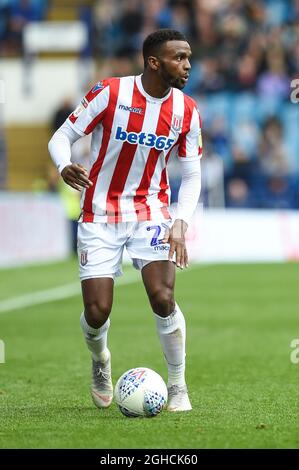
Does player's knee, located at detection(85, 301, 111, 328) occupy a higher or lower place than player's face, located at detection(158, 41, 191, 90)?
lower

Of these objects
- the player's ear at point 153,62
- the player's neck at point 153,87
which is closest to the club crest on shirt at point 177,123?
the player's neck at point 153,87

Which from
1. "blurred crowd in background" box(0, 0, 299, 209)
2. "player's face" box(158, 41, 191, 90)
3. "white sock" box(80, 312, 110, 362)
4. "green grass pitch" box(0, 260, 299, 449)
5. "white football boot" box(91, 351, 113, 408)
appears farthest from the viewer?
"blurred crowd in background" box(0, 0, 299, 209)

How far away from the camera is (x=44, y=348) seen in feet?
36.9

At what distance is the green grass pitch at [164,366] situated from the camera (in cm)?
646

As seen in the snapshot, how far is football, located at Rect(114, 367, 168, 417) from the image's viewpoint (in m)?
7.10

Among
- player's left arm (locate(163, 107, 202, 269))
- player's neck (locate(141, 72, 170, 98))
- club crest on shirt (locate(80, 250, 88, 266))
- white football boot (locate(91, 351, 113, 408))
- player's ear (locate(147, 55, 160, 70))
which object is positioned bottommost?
white football boot (locate(91, 351, 113, 408))

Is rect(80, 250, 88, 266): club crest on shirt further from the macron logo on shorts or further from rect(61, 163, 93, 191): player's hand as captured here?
the macron logo on shorts

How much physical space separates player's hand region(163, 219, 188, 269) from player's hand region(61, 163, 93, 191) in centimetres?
64

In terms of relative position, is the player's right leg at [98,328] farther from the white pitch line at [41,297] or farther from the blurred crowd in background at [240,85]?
the blurred crowd in background at [240,85]

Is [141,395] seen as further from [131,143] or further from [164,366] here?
[164,366]

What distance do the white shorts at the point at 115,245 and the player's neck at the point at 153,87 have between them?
2.64ft

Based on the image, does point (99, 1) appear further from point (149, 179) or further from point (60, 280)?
point (149, 179)

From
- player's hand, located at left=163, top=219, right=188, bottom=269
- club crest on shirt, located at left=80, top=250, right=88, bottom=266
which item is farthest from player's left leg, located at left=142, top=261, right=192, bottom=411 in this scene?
club crest on shirt, located at left=80, top=250, right=88, bottom=266

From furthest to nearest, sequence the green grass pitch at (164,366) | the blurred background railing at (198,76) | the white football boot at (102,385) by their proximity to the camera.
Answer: the blurred background railing at (198,76) → the white football boot at (102,385) → the green grass pitch at (164,366)
